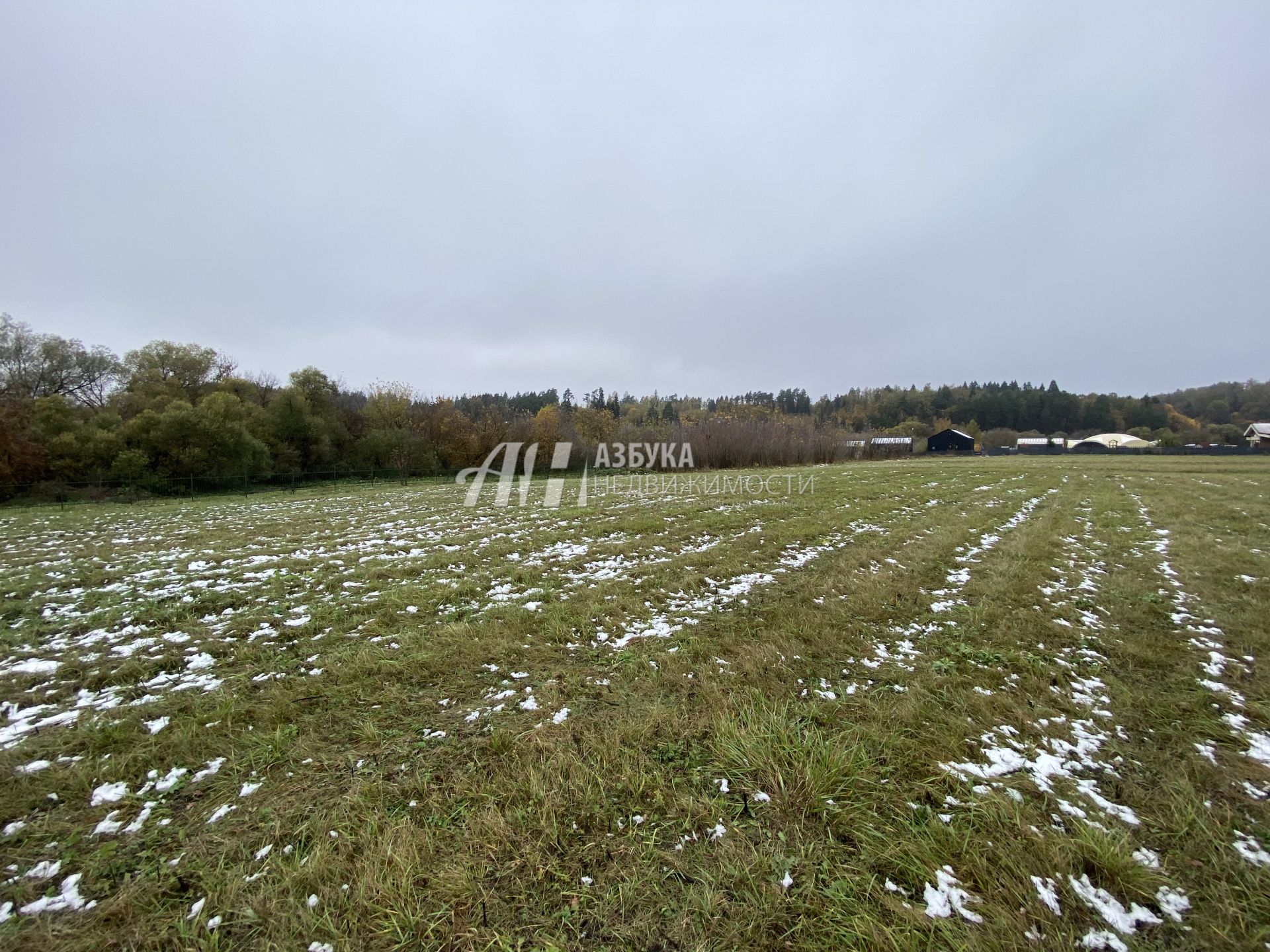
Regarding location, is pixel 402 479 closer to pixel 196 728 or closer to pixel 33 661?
pixel 33 661

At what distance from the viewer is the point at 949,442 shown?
79.8m

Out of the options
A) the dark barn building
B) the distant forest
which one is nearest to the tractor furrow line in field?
the distant forest

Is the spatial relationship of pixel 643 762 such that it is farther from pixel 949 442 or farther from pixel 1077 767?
pixel 949 442

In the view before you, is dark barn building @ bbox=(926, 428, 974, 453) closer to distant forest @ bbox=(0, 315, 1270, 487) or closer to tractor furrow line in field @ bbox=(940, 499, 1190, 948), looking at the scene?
distant forest @ bbox=(0, 315, 1270, 487)

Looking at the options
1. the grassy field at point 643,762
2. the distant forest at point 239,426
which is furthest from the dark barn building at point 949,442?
the grassy field at point 643,762

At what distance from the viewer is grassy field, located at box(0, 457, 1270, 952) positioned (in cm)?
186

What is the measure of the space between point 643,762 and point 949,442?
3762 inches

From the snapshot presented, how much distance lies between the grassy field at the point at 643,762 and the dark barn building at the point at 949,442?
281ft

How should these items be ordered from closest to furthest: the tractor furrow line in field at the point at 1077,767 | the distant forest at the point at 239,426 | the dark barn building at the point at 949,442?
the tractor furrow line in field at the point at 1077,767, the distant forest at the point at 239,426, the dark barn building at the point at 949,442

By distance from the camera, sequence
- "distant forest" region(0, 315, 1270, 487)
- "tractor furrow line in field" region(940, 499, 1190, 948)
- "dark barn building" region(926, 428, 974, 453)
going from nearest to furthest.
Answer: "tractor furrow line in field" region(940, 499, 1190, 948)
"distant forest" region(0, 315, 1270, 487)
"dark barn building" region(926, 428, 974, 453)

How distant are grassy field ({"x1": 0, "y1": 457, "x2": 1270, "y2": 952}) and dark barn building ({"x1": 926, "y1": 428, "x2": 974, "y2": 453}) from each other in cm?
8563

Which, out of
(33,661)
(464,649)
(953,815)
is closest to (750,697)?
(953,815)

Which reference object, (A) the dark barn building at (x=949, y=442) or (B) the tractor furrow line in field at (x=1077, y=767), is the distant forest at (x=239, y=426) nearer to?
(B) the tractor furrow line in field at (x=1077, y=767)

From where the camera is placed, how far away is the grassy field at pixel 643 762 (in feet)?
6.12
